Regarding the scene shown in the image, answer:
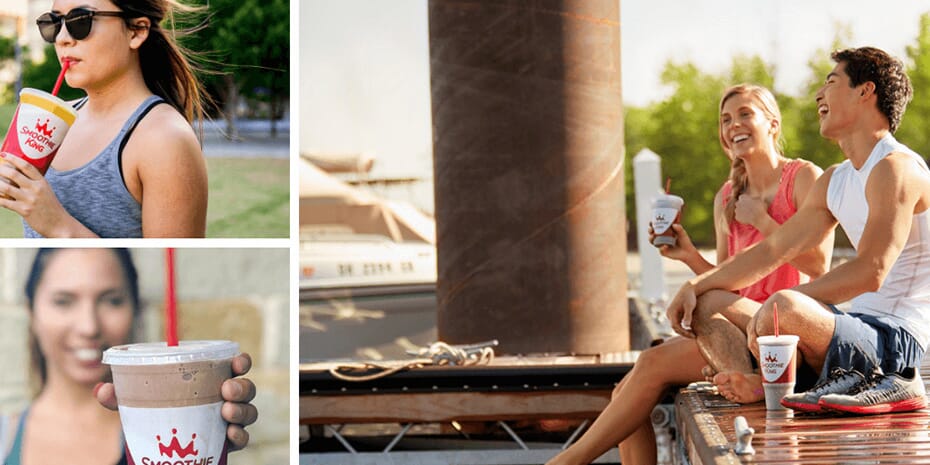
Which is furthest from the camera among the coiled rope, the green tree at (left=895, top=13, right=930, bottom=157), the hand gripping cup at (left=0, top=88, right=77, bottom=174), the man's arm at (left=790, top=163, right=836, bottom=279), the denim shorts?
the green tree at (left=895, top=13, right=930, bottom=157)

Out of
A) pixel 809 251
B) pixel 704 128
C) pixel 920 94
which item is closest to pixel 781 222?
pixel 809 251

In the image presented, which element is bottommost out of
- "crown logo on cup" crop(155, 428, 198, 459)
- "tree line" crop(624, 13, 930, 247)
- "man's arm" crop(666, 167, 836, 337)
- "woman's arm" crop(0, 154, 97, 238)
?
"crown logo on cup" crop(155, 428, 198, 459)

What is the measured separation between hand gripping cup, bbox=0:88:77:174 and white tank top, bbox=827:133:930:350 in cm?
194

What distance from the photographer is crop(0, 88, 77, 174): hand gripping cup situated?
10.1 ft

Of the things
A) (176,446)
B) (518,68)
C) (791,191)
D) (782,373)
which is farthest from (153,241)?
(518,68)

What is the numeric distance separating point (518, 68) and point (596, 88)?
13.0 inches

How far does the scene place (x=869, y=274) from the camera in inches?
129

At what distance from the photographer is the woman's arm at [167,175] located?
3.19m

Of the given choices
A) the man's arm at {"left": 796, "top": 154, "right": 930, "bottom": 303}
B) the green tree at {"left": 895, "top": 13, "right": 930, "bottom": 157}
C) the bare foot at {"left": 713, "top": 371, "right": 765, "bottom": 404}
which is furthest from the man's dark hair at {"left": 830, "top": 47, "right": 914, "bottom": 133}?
the green tree at {"left": 895, "top": 13, "right": 930, "bottom": 157}

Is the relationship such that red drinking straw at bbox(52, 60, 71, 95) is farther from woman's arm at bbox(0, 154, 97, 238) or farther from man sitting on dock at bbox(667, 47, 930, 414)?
man sitting on dock at bbox(667, 47, 930, 414)

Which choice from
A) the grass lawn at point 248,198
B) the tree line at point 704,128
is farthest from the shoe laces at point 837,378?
the tree line at point 704,128

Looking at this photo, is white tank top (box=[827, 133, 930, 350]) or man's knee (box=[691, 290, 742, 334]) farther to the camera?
man's knee (box=[691, 290, 742, 334])

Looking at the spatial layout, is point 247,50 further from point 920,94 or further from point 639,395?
point 920,94

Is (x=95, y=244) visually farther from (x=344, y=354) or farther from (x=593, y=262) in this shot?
(x=344, y=354)
